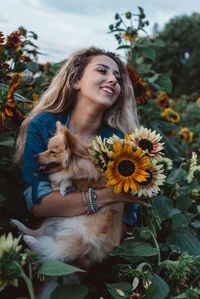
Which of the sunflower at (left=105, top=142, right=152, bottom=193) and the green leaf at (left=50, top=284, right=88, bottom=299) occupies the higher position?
the sunflower at (left=105, top=142, right=152, bottom=193)

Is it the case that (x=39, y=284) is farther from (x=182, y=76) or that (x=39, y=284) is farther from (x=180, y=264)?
(x=182, y=76)

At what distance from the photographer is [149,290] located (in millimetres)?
1615

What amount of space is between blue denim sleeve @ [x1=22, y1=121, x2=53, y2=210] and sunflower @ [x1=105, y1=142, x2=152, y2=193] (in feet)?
2.18

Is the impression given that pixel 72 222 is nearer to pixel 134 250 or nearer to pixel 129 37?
pixel 134 250

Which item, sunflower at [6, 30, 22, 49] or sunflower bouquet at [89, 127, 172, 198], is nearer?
sunflower bouquet at [89, 127, 172, 198]

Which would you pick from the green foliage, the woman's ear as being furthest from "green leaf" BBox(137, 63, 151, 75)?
the green foliage

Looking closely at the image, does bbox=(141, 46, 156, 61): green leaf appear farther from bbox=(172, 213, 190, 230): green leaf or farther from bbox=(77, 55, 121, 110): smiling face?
bbox=(172, 213, 190, 230): green leaf

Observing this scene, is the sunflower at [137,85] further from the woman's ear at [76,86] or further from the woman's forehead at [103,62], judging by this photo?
the woman's ear at [76,86]

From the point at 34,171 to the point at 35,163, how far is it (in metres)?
0.06

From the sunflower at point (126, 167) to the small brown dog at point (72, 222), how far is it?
0.39 meters

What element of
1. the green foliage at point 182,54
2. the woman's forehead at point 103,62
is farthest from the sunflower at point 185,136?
the green foliage at point 182,54

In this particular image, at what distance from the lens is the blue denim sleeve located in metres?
2.14

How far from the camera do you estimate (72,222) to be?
6.59ft

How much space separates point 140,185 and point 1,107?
1.09m
